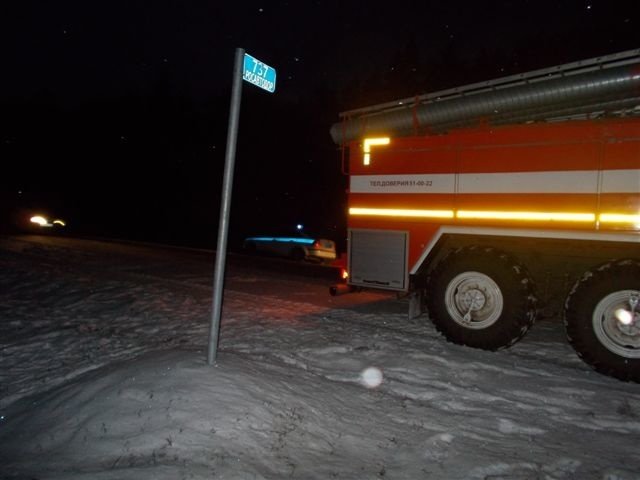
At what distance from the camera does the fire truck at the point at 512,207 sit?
541cm

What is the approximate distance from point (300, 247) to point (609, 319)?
14.1m

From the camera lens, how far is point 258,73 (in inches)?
182

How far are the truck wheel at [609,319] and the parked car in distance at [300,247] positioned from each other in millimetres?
13419

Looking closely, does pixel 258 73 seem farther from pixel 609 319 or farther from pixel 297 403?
pixel 609 319

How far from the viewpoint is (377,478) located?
340 centimetres

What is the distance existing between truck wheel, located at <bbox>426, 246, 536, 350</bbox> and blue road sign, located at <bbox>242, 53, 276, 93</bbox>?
3118mm

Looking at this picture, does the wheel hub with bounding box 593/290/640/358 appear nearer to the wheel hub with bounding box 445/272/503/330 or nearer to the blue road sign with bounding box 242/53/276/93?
the wheel hub with bounding box 445/272/503/330

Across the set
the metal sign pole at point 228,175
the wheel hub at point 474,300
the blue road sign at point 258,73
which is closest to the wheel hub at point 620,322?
the wheel hub at point 474,300

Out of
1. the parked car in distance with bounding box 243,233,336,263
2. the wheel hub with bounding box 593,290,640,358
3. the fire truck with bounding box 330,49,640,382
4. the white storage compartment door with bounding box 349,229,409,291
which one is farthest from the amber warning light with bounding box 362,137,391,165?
the parked car in distance with bounding box 243,233,336,263

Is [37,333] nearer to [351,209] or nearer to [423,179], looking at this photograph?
[351,209]

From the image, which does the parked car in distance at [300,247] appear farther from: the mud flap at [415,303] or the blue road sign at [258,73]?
the blue road sign at [258,73]

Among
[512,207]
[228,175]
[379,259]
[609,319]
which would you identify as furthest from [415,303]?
[228,175]

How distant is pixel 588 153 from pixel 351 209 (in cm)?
318

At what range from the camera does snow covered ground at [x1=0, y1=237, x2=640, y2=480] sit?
3.48 metres
